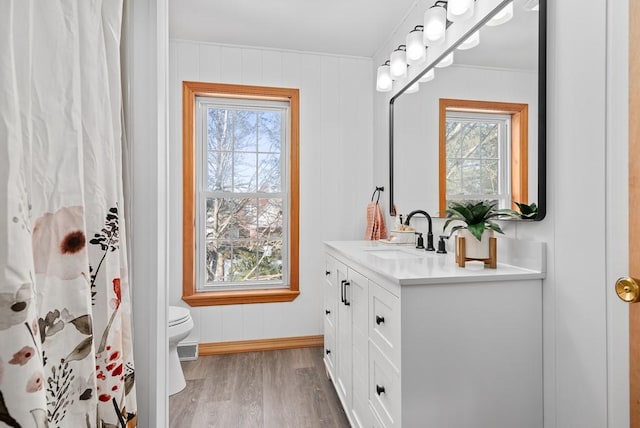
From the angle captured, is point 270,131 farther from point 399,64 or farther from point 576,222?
point 576,222

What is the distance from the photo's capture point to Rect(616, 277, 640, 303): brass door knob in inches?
36.6

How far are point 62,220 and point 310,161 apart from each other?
92.2 inches

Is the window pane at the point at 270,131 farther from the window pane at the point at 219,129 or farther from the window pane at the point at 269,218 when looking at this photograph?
the window pane at the point at 269,218

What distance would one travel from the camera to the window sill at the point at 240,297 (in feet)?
8.97

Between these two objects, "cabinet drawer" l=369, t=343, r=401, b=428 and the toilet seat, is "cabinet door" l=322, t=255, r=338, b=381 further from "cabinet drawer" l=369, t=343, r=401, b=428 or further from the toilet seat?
the toilet seat

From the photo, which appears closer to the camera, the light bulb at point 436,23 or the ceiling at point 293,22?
the light bulb at point 436,23

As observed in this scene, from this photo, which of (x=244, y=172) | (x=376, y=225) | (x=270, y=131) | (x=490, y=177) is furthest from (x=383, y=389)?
(x=270, y=131)

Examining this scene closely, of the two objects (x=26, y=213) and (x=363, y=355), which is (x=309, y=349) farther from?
(x=26, y=213)

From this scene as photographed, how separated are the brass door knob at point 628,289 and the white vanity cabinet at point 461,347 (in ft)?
0.97

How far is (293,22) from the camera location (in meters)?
2.46

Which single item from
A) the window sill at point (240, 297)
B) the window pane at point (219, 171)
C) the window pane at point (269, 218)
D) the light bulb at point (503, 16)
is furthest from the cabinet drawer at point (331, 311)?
the light bulb at point (503, 16)

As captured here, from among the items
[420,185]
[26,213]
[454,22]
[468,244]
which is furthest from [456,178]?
[26,213]

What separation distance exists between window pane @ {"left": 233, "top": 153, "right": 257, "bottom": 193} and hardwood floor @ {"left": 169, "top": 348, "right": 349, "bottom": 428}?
1.32m

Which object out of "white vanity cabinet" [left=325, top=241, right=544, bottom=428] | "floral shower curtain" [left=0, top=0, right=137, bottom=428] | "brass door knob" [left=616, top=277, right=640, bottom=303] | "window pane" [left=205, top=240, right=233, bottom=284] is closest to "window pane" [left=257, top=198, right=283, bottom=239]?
"window pane" [left=205, top=240, right=233, bottom=284]
